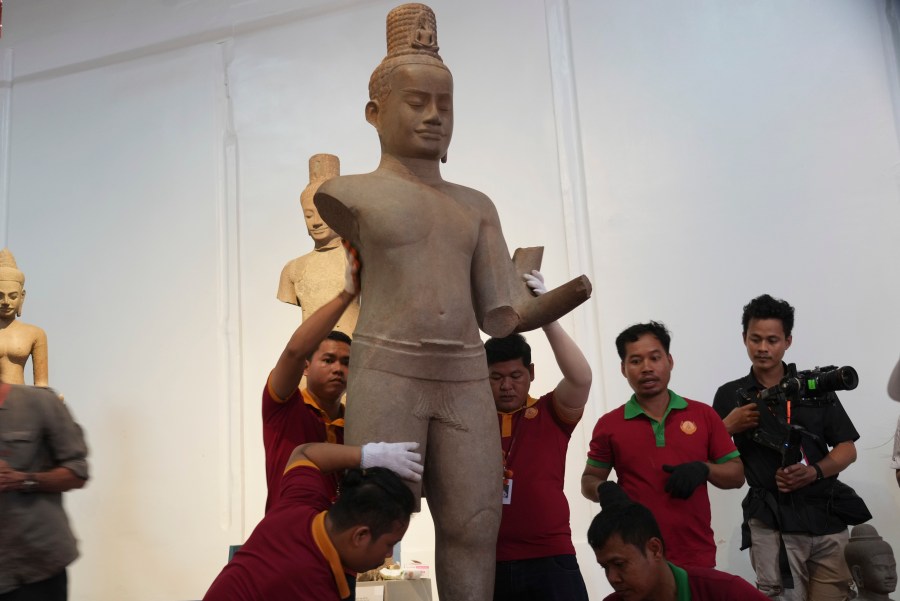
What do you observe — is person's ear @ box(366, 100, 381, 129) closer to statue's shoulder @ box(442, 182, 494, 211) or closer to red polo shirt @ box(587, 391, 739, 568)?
statue's shoulder @ box(442, 182, 494, 211)

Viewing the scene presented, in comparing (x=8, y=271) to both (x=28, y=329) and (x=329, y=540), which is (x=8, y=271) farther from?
(x=329, y=540)

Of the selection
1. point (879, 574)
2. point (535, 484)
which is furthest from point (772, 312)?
point (535, 484)

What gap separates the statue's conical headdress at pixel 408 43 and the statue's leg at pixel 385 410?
0.93 metres

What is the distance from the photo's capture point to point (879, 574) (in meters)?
4.05

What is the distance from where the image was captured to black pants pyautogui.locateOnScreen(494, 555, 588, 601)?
3.18 meters

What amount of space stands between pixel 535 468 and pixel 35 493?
5.51 ft

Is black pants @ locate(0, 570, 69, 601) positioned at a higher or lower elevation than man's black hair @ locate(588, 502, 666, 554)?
lower

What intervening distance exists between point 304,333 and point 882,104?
453cm

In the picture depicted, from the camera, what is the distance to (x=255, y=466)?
7031 millimetres

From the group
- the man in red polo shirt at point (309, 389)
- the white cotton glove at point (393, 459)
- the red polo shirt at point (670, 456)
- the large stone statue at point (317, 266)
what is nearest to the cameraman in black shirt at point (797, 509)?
the red polo shirt at point (670, 456)

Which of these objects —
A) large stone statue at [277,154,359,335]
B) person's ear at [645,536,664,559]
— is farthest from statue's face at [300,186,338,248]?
person's ear at [645,536,664,559]

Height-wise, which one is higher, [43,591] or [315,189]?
[315,189]

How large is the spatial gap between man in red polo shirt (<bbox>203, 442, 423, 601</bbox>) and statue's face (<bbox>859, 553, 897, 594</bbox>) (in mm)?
2489

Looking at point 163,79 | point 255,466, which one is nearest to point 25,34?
point 163,79
